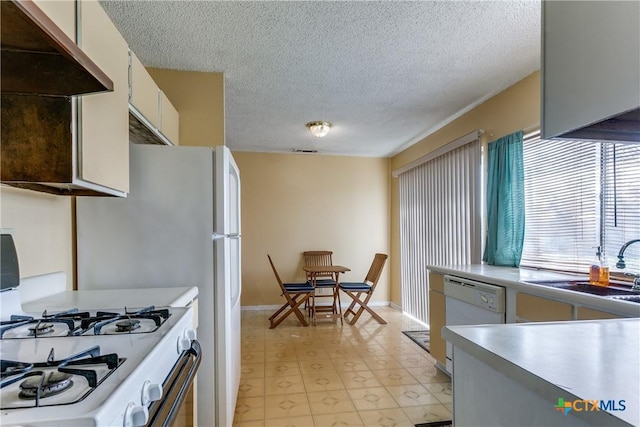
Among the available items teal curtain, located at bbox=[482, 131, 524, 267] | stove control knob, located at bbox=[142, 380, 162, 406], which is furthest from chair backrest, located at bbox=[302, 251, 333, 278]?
stove control knob, located at bbox=[142, 380, 162, 406]

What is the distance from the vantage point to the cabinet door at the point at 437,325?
2510mm

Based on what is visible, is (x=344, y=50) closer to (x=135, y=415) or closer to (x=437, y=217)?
(x=135, y=415)

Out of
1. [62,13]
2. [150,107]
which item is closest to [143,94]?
[150,107]

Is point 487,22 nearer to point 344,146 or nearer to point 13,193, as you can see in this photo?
point 13,193

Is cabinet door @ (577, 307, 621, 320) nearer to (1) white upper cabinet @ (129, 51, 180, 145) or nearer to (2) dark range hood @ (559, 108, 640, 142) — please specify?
(2) dark range hood @ (559, 108, 640, 142)

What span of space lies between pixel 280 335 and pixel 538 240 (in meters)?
2.64

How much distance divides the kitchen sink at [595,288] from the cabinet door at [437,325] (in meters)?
0.83

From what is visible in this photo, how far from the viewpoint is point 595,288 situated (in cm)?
172

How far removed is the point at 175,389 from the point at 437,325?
2.23 m

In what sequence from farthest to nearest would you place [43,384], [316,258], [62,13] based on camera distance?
[316,258] → [62,13] → [43,384]

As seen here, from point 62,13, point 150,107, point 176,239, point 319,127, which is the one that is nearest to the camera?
point 62,13

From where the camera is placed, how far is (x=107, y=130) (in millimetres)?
1186

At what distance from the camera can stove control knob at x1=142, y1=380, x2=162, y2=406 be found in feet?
2.28

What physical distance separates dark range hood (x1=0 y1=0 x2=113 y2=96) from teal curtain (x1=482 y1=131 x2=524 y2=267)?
8.53ft
